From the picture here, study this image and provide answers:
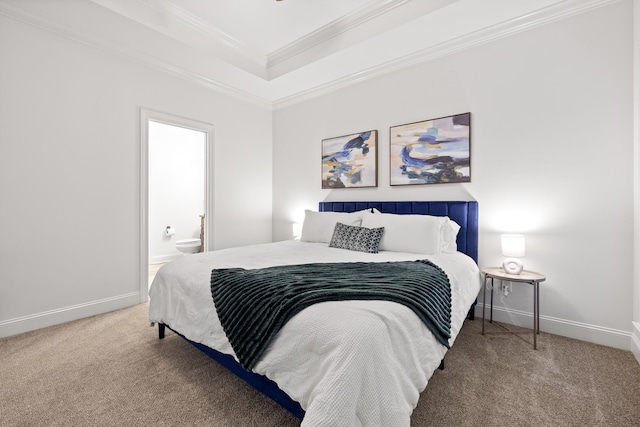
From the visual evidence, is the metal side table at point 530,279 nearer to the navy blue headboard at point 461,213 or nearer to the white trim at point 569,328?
the white trim at point 569,328

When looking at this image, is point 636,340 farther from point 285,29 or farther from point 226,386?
point 285,29

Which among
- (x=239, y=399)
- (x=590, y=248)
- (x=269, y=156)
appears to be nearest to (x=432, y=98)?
(x=590, y=248)

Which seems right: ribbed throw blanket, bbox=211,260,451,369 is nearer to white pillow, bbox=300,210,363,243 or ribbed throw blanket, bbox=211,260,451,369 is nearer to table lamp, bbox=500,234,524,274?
table lamp, bbox=500,234,524,274

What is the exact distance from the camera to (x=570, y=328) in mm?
2428

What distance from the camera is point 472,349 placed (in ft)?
7.25

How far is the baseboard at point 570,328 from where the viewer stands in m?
2.24

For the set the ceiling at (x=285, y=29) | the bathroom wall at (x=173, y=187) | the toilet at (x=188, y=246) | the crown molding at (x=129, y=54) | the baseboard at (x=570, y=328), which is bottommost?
the baseboard at (x=570, y=328)

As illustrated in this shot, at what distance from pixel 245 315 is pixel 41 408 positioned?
1274 mm

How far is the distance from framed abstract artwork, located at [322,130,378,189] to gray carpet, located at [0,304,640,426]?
2.12 meters

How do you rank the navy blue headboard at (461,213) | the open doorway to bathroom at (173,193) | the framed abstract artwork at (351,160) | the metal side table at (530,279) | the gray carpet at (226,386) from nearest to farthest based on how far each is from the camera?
the gray carpet at (226,386) → the metal side table at (530,279) → the navy blue headboard at (461,213) → the framed abstract artwork at (351,160) → the open doorway to bathroom at (173,193)

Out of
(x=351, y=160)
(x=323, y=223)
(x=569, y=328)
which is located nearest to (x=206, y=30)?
(x=351, y=160)

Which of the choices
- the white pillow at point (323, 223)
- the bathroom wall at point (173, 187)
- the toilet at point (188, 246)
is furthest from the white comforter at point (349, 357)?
the bathroom wall at point (173, 187)

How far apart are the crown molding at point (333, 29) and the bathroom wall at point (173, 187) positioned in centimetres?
264

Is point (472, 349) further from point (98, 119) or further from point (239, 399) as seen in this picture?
point (98, 119)
